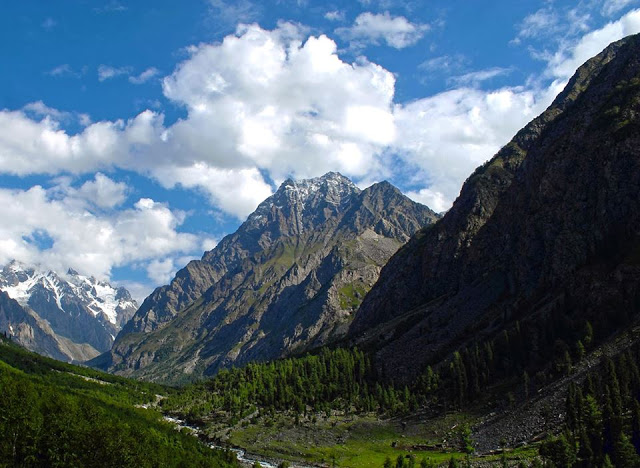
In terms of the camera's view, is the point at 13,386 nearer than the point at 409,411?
Yes

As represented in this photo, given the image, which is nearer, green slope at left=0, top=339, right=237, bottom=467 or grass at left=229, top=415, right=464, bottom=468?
green slope at left=0, top=339, right=237, bottom=467

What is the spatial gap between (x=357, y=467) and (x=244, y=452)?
49450 mm

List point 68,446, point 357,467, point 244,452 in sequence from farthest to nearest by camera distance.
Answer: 1. point 244,452
2. point 357,467
3. point 68,446

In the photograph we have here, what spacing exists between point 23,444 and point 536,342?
517ft

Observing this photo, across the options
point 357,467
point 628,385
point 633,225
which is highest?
point 633,225

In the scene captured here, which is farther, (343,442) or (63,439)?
(343,442)

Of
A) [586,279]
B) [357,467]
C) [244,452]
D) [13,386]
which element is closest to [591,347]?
[586,279]

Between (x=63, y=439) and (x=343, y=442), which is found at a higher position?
(x=63, y=439)

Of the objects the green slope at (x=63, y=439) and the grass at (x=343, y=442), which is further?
the grass at (x=343, y=442)

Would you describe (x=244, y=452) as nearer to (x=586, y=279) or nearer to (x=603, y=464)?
(x=603, y=464)

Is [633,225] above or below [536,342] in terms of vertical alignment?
above

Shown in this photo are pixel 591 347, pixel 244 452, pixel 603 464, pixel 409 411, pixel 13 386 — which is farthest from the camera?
pixel 409 411

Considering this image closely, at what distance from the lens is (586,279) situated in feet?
630

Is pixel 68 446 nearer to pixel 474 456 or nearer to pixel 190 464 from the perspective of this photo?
pixel 190 464
